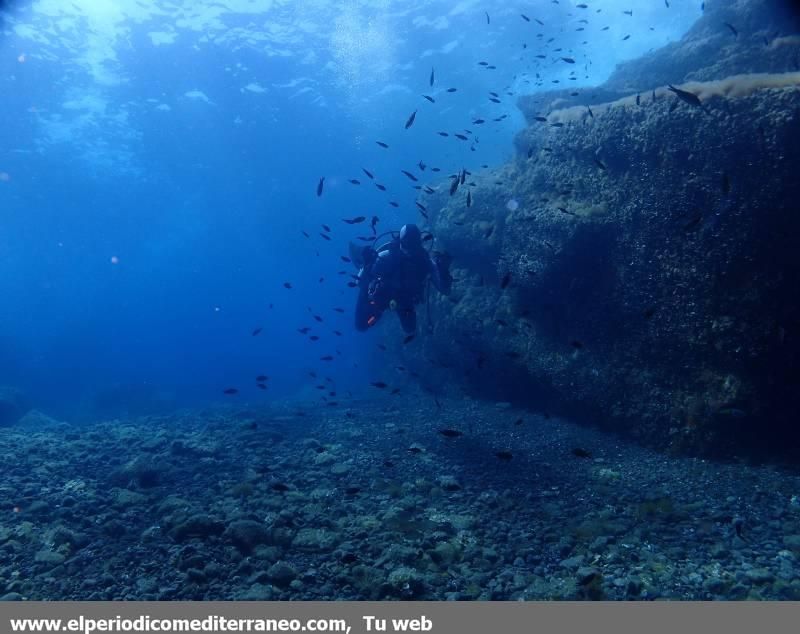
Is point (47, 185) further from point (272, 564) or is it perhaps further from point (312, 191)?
point (272, 564)

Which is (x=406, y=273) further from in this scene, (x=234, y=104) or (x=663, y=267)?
(x=234, y=104)

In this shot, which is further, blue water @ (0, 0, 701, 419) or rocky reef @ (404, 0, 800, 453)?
blue water @ (0, 0, 701, 419)

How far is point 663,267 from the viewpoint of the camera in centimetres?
917

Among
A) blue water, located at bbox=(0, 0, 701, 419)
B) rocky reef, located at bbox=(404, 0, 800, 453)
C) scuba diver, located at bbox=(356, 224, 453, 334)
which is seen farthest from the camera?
blue water, located at bbox=(0, 0, 701, 419)

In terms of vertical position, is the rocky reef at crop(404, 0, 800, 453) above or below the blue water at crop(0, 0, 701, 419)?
below

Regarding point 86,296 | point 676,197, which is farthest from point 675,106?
point 86,296

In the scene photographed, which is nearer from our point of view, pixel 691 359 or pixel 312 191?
A: pixel 691 359

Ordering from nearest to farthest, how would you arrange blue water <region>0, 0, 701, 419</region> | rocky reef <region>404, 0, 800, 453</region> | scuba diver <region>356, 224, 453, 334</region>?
rocky reef <region>404, 0, 800, 453</region> < scuba diver <region>356, 224, 453, 334</region> < blue water <region>0, 0, 701, 419</region>

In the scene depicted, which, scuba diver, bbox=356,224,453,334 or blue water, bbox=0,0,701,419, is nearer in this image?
scuba diver, bbox=356,224,453,334

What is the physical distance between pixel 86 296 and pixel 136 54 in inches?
5379

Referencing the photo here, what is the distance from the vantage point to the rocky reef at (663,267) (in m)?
7.75

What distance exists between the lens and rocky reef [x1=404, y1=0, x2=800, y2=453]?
7.75 meters

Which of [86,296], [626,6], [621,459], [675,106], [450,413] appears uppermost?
[86,296]

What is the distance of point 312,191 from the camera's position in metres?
52.8
